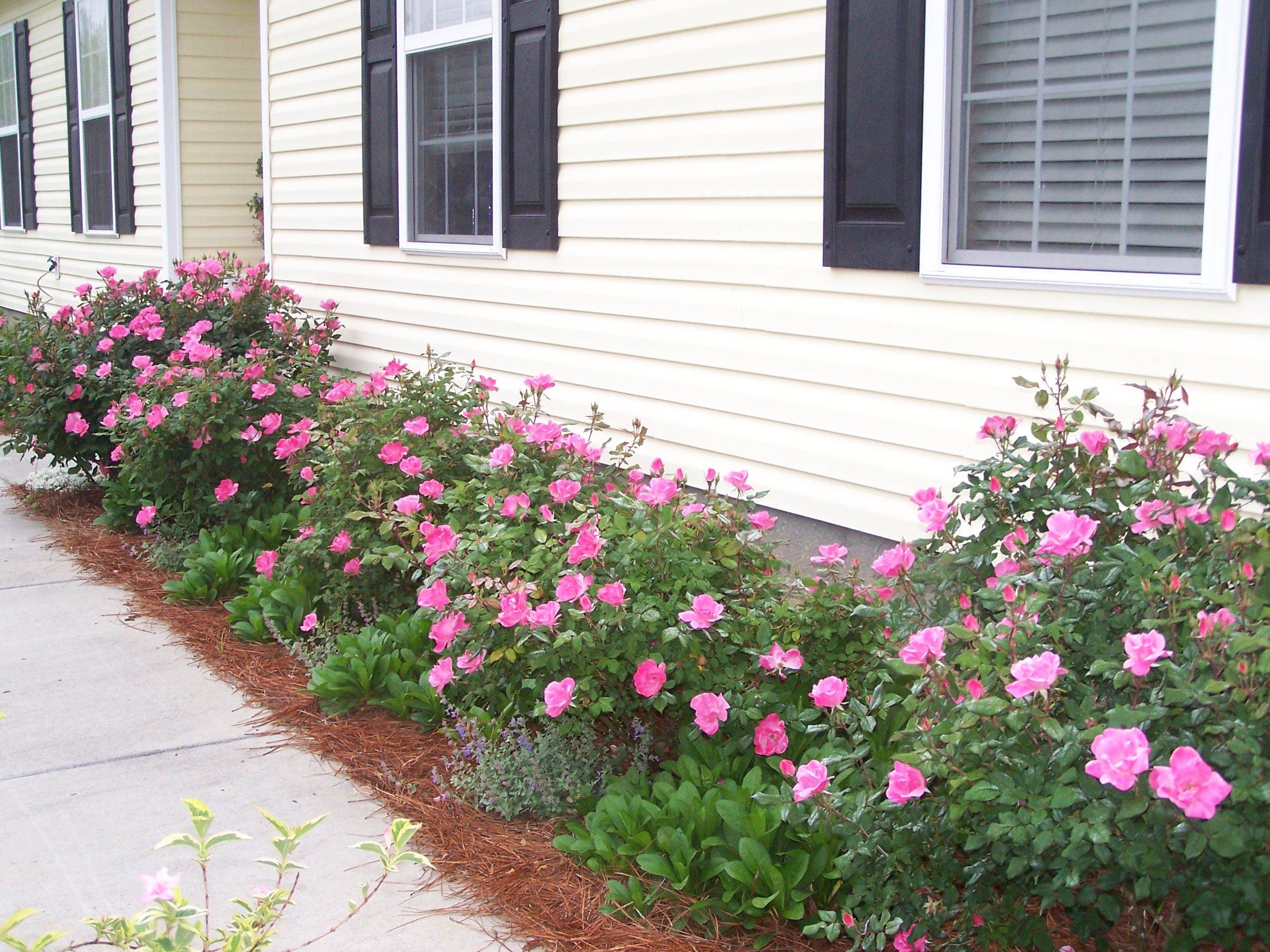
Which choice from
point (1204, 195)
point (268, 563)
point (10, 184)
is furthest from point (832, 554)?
point (10, 184)

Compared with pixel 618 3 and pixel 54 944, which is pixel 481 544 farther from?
pixel 618 3

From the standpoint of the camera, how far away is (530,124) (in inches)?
228

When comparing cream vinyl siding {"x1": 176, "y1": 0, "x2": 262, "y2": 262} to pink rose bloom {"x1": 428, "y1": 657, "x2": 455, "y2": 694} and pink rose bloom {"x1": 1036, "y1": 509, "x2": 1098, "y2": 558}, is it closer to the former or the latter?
pink rose bloom {"x1": 428, "y1": 657, "x2": 455, "y2": 694}

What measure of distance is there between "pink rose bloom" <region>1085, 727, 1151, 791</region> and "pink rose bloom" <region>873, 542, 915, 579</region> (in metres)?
0.84

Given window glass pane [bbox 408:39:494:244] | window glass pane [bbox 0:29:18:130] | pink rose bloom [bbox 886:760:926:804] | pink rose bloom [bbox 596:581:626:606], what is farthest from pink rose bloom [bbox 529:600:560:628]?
window glass pane [bbox 0:29:18:130]

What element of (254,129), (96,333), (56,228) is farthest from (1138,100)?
(56,228)

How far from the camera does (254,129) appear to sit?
10.3 metres

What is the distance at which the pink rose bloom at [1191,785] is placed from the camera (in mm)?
1953

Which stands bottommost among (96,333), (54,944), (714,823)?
(54,944)

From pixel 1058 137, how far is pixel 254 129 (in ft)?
26.2

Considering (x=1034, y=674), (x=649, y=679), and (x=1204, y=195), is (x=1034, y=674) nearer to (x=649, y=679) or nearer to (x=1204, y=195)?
(x=649, y=679)

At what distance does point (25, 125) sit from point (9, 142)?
1007mm

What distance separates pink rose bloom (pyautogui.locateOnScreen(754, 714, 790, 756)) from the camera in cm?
319

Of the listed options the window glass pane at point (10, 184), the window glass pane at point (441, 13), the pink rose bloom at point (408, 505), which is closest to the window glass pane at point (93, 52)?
A: the window glass pane at point (10, 184)
